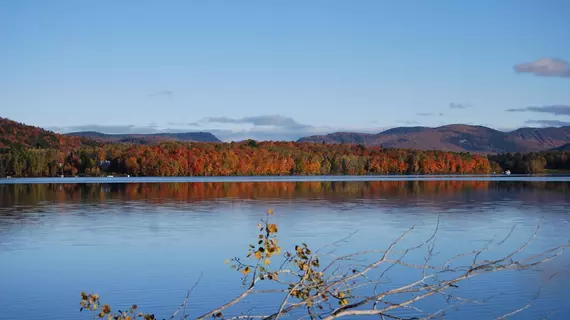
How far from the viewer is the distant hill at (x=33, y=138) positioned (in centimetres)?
17362

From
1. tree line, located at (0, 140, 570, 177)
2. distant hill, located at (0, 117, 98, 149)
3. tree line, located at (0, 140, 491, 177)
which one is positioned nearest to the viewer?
tree line, located at (0, 140, 491, 177)

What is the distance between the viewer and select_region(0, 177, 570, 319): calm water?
40.7ft

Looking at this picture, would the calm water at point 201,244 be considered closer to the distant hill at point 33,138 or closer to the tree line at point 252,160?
the tree line at point 252,160

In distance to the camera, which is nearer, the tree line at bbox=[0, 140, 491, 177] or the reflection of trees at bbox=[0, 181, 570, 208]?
the reflection of trees at bbox=[0, 181, 570, 208]

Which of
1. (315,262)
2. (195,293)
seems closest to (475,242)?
(195,293)

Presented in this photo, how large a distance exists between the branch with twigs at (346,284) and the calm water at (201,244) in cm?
44

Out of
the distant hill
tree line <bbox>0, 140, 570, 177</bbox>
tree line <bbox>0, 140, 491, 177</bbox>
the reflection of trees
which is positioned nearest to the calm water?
the reflection of trees

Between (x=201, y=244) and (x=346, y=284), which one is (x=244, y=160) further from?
(x=346, y=284)

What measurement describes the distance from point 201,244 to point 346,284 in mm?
13440

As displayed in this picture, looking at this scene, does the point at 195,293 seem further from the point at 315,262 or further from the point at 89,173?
the point at 89,173

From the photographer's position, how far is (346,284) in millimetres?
6832

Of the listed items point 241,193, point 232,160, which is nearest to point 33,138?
point 232,160

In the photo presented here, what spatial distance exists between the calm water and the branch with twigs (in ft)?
1.44

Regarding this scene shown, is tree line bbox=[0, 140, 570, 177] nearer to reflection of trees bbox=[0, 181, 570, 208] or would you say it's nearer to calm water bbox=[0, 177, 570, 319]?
reflection of trees bbox=[0, 181, 570, 208]
